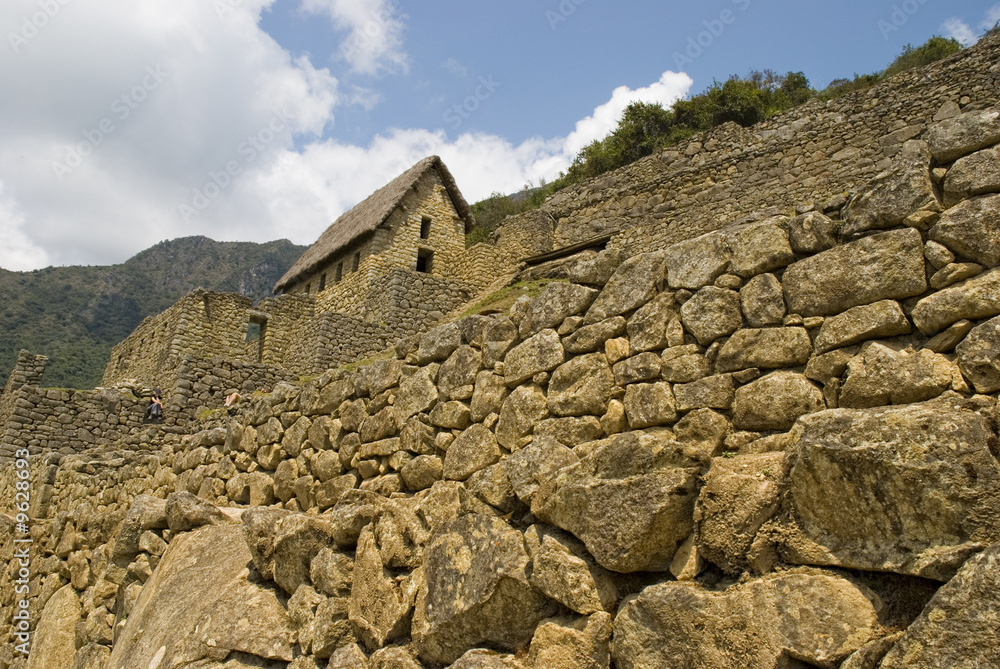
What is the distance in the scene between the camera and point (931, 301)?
2.93 meters

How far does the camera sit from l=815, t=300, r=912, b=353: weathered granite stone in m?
3.02

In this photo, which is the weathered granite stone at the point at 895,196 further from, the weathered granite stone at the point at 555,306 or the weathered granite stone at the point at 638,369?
the weathered granite stone at the point at 555,306

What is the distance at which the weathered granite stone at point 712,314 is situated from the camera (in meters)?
3.61

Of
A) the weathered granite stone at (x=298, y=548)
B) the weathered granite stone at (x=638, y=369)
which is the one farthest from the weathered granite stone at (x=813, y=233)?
the weathered granite stone at (x=298, y=548)

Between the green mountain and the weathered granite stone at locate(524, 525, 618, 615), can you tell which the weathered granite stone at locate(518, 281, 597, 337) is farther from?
the green mountain

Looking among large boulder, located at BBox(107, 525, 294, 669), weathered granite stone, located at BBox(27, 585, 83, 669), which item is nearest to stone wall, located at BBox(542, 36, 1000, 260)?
large boulder, located at BBox(107, 525, 294, 669)

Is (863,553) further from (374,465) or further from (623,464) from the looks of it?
(374,465)

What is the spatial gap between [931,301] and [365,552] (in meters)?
3.62

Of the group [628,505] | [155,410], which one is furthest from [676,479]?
[155,410]

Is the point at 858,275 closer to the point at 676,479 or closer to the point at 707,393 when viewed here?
the point at 707,393

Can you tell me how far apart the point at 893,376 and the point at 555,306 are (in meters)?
2.18

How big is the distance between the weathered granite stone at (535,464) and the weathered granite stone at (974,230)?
7.01 ft

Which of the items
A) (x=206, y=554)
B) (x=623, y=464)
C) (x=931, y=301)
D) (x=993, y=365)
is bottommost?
(x=206, y=554)

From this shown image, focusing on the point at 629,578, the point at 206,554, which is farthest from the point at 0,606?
the point at 629,578
